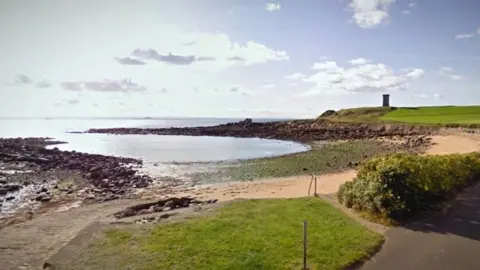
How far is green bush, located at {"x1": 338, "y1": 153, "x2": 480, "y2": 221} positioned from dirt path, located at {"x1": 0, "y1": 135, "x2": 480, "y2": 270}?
446 cm

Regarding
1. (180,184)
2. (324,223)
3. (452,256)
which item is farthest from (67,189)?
(452,256)

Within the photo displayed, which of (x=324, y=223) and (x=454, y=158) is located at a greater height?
(x=454, y=158)

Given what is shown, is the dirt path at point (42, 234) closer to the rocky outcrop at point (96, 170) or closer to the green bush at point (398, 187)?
the rocky outcrop at point (96, 170)

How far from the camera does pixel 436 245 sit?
1088 centimetres

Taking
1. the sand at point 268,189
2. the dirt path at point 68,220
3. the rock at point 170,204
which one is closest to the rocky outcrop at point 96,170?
the dirt path at point 68,220

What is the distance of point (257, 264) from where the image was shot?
938 cm

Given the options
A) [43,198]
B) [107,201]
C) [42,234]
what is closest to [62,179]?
[43,198]

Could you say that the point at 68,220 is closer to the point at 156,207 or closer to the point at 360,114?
the point at 156,207

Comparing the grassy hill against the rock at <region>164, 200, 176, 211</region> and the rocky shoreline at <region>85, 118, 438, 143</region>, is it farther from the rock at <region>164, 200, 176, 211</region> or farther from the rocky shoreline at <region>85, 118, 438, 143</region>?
the rock at <region>164, 200, 176, 211</region>

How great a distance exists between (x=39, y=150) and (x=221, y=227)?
4638 centimetres

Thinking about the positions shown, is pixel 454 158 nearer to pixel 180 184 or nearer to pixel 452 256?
pixel 452 256

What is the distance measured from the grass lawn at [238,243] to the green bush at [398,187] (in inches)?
56.7

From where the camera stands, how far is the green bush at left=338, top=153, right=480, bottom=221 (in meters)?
13.8

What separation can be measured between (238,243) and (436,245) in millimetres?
5663
